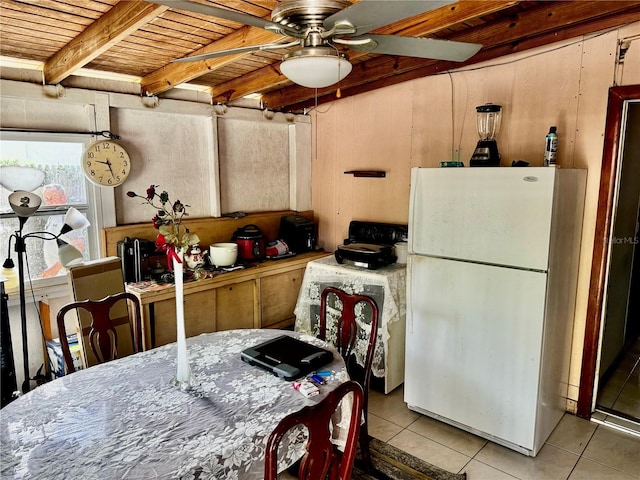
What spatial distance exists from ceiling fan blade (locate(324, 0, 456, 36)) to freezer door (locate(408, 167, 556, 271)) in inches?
51.4

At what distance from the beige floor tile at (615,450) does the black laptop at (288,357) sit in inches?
70.1

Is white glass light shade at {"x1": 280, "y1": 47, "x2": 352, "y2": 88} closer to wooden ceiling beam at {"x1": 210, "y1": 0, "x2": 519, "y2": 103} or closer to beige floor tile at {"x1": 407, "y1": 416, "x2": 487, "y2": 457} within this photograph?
wooden ceiling beam at {"x1": 210, "y1": 0, "x2": 519, "y2": 103}

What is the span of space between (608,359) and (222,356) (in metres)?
3.09

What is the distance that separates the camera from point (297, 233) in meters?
4.21

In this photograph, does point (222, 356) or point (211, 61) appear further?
point (211, 61)

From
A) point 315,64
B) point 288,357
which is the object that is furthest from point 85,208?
point 315,64

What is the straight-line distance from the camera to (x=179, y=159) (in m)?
3.64

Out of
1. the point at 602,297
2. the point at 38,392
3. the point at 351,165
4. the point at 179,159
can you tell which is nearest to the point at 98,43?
the point at 179,159

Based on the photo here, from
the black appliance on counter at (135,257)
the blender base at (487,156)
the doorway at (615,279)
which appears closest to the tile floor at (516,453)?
the doorway at (615,279)

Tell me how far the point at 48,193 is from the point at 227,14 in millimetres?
2311

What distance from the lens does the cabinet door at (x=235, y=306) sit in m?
3.46

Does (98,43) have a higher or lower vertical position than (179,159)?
higher

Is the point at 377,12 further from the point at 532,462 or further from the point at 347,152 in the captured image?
the point at 347,152

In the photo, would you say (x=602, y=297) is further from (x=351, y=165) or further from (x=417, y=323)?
(x=351, y=165)
